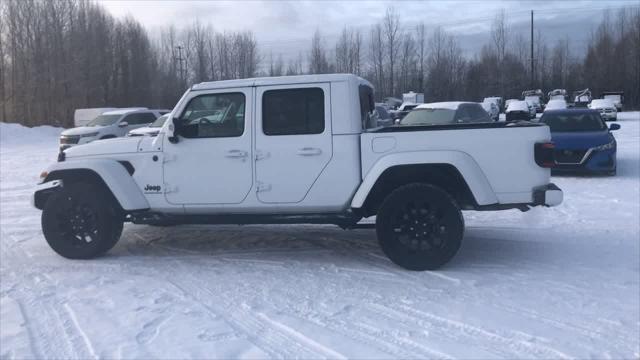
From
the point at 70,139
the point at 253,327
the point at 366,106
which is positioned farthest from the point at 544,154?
the point at 70,139

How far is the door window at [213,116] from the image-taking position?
6.77 meters

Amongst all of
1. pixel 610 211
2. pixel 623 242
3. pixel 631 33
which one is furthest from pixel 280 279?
pixel 631 33

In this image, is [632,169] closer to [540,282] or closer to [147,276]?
[540,282]

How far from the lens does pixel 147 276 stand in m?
6.50

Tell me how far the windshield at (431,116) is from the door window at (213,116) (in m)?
10.3

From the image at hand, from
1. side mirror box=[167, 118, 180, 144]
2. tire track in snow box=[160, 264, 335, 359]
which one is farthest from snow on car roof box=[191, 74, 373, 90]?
tire track in snow box=[160, 264, 335, 359]

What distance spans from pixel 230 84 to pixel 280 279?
2257 mm

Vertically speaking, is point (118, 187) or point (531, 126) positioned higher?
point (531, 126)

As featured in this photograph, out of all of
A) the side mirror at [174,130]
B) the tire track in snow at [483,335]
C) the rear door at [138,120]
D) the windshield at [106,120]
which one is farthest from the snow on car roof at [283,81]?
the windshield at [106,120]

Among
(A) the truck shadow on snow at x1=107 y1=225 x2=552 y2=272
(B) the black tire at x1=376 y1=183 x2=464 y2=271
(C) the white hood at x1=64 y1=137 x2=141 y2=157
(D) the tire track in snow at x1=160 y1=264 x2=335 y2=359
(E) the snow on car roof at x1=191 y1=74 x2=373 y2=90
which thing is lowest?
(D) the tire track in snow at x1=160 y1=264 x2=335 y2=359

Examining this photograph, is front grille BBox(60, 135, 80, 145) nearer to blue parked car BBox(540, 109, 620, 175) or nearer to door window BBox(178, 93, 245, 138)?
blue parked car BBox(540, 109, 620, 175)

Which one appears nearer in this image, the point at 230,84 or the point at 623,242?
the point at 230,84

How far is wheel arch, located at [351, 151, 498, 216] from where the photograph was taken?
615 centimetres

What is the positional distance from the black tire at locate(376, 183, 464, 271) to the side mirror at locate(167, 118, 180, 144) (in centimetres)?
241
